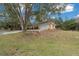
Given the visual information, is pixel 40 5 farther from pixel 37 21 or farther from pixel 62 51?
pixel 62 51

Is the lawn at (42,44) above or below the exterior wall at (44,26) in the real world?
below

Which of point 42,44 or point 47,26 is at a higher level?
point 47,26

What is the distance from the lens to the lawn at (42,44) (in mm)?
2342

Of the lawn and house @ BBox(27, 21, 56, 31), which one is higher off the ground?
house @ BBox(27, 21, 56, 31)

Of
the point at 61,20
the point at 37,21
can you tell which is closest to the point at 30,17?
the point at 37,21

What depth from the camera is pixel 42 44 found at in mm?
2354

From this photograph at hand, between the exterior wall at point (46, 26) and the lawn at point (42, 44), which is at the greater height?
the exterior wall at point (46, 26)

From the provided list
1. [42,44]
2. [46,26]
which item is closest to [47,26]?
[46,26]

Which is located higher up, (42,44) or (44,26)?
(44,26)

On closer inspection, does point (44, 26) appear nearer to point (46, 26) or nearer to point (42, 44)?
point (46, 26)

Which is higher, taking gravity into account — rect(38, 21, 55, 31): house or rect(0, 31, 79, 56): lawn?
rect(38, 21, 55, 31): house

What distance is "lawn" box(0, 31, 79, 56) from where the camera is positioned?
2.34 meters

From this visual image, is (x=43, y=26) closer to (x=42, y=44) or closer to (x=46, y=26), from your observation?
(x=46, y=26)

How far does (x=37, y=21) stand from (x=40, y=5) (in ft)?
0.37
